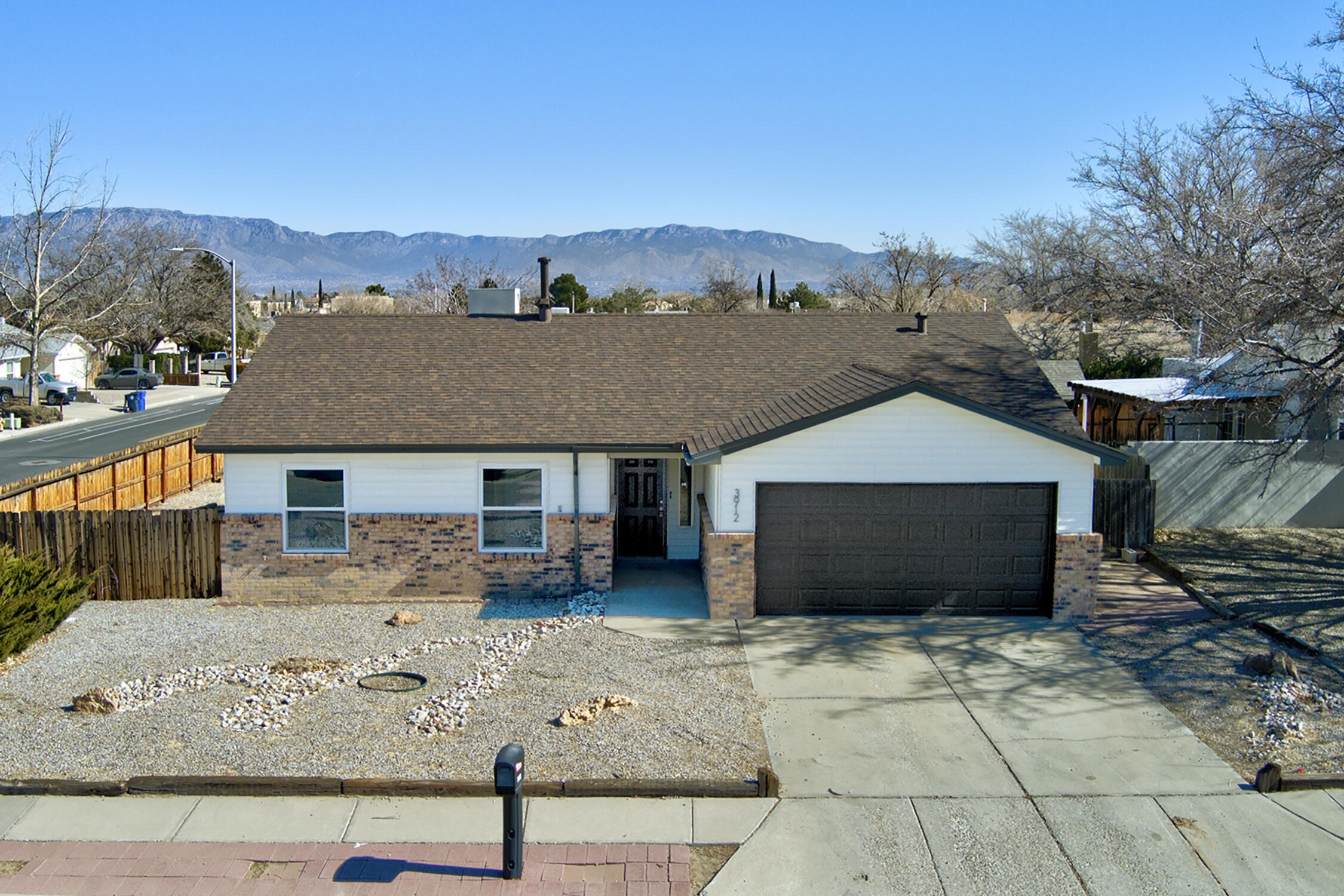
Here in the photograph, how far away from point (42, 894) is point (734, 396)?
1141 cm

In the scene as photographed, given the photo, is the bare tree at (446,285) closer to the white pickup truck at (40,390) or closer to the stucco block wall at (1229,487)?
the white pickup truck at (40,390)

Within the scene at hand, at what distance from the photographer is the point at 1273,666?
37.9ft

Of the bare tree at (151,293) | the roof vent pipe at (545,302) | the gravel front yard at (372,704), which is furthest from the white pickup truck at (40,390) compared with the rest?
the gravel front yard at (372,704)

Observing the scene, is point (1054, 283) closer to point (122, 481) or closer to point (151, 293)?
point (122, 481)

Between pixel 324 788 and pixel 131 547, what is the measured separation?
8304mm

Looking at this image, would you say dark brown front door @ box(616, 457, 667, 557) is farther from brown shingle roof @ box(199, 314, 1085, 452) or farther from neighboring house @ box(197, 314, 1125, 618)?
brown shingle roof @ box(199, 314, 1085, 452)

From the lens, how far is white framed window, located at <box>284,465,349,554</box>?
15.0 metres

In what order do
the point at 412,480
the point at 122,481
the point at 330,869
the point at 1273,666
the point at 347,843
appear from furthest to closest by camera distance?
the point at 122,481
the point at 412,480
the point at 1273,666
the point at 347,843
the point at 330,869

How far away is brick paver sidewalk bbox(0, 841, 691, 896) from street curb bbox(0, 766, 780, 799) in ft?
2.49

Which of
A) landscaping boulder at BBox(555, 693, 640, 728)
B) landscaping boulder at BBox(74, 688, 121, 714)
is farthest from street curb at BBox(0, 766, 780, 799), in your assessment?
landscaping boulder at BBox(74, 688, 121, 714)

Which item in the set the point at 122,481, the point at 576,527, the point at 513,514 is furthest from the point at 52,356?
the point at 576,527

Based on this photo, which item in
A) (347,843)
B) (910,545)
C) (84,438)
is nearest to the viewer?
(347,843)

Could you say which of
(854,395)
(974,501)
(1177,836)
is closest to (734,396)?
(854,395)

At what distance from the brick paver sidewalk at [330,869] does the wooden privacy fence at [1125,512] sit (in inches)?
504
